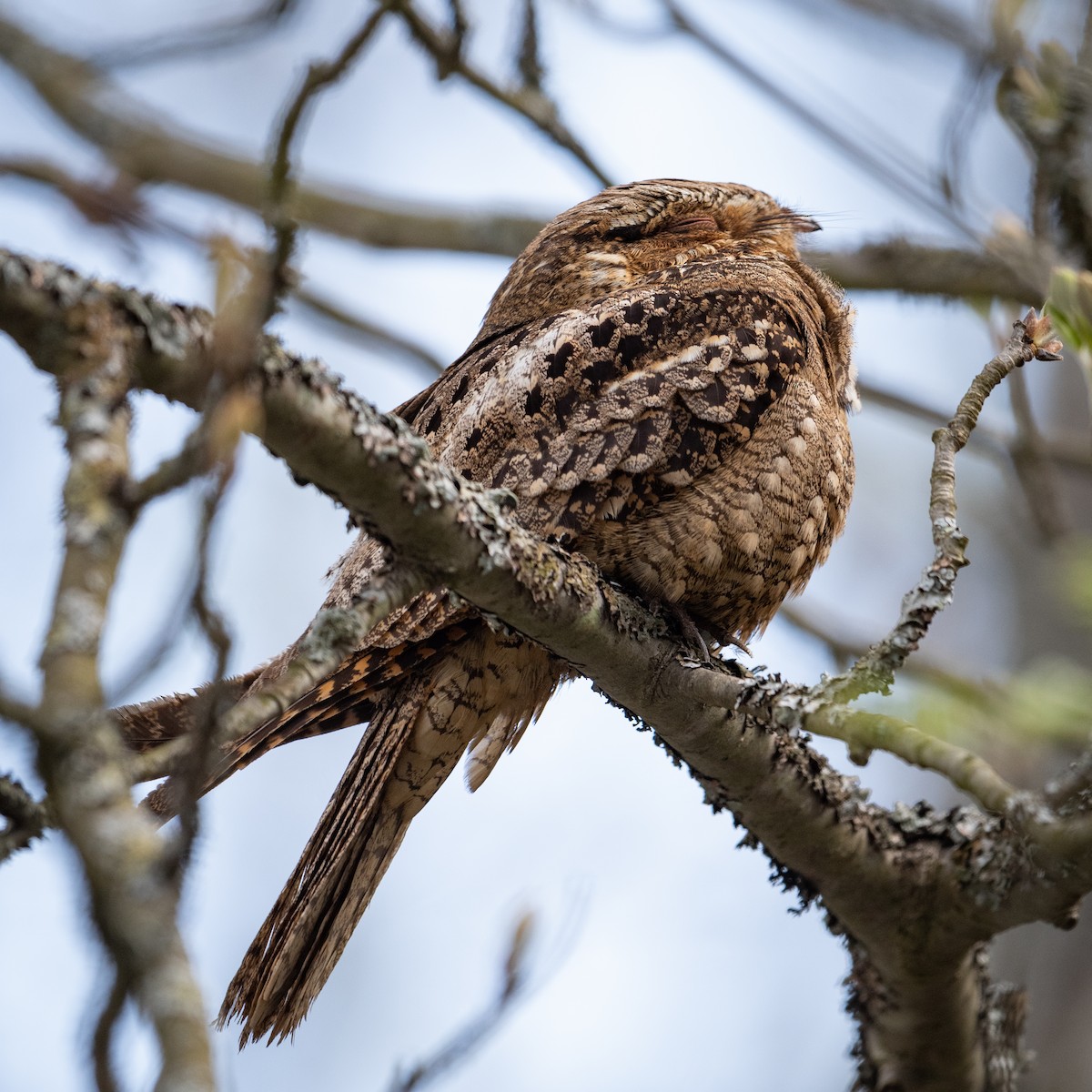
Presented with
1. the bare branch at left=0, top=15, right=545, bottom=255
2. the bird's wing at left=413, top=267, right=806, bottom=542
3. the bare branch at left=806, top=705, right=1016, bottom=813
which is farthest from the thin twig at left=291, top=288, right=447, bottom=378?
the bare branch at left=806, top=705, right=1016, bottom=813

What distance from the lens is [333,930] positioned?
10.3 feet

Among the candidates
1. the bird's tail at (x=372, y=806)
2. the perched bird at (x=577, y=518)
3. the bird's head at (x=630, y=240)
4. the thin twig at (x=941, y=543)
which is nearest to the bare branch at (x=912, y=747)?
the thin twig at (x=941, y=543)

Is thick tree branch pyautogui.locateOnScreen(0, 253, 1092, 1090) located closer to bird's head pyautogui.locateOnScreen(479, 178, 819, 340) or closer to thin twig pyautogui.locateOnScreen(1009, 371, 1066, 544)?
bird's head pyautogui.locateOnScreen(479, 178, 819, 340)

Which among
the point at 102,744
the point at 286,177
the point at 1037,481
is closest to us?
the point at 102,744

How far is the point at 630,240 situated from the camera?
12.9ft

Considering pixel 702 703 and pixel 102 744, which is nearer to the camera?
pixel 102 744

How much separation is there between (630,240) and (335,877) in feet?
6.95

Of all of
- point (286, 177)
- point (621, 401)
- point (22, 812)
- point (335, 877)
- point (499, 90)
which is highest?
point (499, 90)

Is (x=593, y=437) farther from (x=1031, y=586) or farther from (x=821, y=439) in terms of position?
(x=1031, y=586)

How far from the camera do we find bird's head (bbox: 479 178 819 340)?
149 inches

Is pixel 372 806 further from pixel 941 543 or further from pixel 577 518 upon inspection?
pixel 941 543

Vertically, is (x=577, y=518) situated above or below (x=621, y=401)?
below

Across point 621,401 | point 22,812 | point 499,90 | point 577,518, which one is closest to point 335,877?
point 577,518

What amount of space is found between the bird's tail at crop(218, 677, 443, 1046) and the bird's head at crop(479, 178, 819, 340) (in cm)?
135
